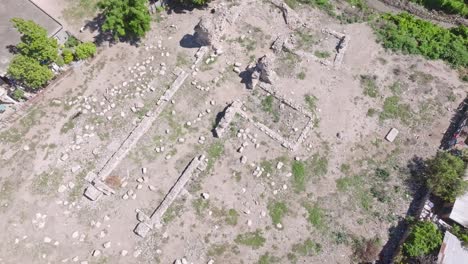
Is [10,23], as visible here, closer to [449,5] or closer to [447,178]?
[447,178]

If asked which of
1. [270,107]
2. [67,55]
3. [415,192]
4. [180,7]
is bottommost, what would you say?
[415,192]

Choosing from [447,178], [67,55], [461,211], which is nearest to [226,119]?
[67,55]

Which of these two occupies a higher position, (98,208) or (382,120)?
(382,120)

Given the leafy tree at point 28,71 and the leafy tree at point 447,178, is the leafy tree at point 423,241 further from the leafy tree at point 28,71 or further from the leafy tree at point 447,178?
the leafy tree at point 28,71

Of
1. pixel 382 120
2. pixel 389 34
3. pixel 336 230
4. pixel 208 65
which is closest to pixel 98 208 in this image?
pixel 208 65

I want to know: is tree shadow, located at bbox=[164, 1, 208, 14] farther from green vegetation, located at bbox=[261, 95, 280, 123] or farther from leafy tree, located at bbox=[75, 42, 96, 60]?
green vegetation, located at bbox=[261, 95, 280, 123]

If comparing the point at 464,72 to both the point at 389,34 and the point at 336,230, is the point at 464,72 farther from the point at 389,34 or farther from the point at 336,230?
the point at 336,230
